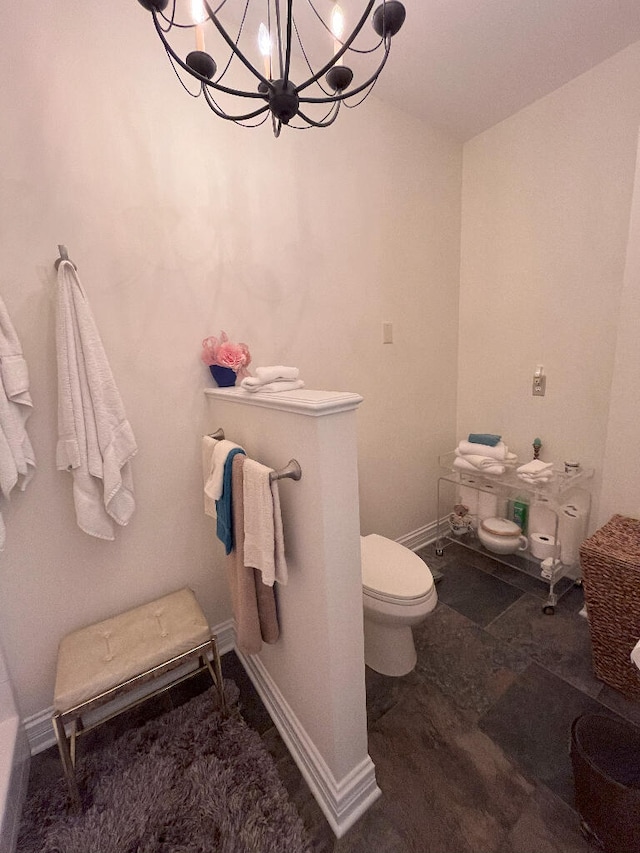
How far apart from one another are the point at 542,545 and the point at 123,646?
2.10 meters

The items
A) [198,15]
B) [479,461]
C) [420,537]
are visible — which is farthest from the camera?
[420,537]

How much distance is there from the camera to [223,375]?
1.52 meters

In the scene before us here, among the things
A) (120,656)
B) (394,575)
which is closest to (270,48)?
(394,575)

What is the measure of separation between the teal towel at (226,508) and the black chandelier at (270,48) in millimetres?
890

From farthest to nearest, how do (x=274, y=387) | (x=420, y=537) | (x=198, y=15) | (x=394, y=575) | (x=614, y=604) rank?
(x=420, y=537)
(x=394, y=575)
(x=614, y=604)
(x=274, y=387)
(x=198, y=15)

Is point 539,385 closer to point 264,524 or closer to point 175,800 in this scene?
point 264,524

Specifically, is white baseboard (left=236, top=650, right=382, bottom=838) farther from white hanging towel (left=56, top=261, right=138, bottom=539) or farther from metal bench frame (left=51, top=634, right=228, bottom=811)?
white hanging towel (left=56, top=261, right=138, bottom=539)

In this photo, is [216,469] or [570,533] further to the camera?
[570,533]

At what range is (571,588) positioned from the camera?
2.03 m

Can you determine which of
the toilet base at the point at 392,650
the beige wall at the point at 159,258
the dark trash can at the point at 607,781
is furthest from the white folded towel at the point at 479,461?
the dark trash can at the point at 607,781

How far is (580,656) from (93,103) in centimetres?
Answer: 289

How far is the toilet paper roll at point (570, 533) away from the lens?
1985 millimetres

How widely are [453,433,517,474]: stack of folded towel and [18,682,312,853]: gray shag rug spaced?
170 centimetres

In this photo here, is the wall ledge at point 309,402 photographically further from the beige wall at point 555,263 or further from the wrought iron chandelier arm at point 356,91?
the beige wall at point 555,263
